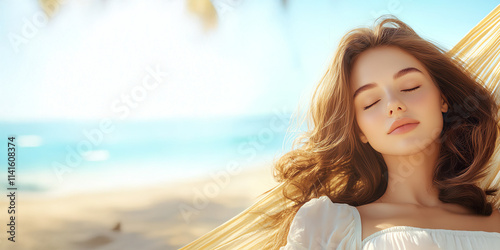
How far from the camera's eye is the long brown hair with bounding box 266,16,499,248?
1330 millimetres

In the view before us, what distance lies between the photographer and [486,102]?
4.58 feet

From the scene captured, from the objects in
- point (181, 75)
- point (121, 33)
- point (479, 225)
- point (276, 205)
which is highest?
point (121, 33)

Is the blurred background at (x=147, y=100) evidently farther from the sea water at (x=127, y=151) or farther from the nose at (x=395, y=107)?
the nose at (x=395, y=107)

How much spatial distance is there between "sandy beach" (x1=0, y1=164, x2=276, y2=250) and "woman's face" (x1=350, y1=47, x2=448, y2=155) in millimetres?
1237

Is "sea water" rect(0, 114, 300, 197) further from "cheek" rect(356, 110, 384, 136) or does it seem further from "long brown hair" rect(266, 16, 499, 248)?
"cheek" rect(356, 110, 384, 136)

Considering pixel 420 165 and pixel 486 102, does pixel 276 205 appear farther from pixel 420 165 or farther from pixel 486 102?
pixel 486 102

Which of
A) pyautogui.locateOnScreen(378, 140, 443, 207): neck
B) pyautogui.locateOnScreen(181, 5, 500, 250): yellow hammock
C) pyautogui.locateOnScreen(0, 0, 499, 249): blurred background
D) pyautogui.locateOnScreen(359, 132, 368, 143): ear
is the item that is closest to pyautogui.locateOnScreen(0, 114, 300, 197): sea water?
pyautogui.locateOnScreen(0, 0, 499, 249): blurred background

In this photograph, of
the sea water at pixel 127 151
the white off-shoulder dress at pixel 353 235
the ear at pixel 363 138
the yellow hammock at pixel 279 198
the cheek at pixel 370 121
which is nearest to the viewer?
the white off-shoulder dress at pixel 353 235

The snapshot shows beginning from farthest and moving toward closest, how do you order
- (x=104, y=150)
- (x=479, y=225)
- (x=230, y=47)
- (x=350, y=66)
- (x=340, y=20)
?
1. (x=230, y=47)
2. (x=340, y=20)
3. (x=104, y=150)
4. (x=350, y=66)
5. (x=479, y=225)

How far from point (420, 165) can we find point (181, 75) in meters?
2.20

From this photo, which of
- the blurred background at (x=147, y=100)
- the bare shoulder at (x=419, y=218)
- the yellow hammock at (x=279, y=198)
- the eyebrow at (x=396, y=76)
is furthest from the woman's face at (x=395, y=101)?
the blurred background at (x=147, y=100)

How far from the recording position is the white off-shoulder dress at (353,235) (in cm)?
112

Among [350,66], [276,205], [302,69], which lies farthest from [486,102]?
[302,69]

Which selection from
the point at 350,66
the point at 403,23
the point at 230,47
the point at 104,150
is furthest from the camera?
the point at 230,47
